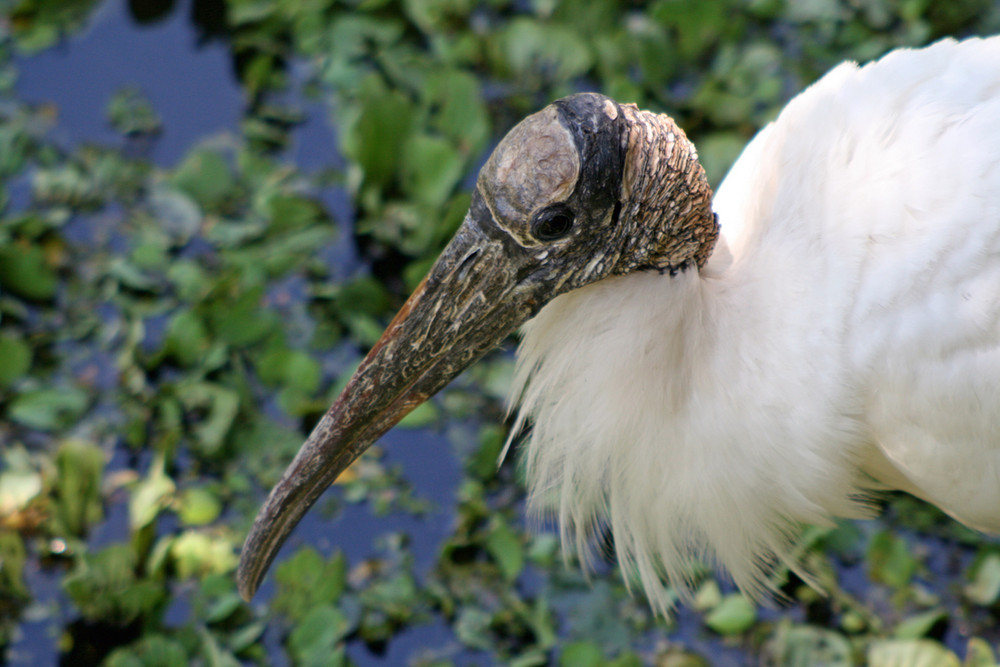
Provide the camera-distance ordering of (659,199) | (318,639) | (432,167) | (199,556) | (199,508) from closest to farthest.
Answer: (659,199) < (318,639) < (199,556) < (199,508) < (432,167)

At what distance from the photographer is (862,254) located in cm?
158

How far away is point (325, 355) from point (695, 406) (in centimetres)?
169

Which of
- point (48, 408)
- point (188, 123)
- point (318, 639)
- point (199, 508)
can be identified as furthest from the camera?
point (188, 123)

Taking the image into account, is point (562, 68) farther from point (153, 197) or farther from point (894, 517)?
point (894, 517)

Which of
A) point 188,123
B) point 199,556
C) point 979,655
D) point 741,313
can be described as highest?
point 188,123

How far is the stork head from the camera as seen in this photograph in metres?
1.53

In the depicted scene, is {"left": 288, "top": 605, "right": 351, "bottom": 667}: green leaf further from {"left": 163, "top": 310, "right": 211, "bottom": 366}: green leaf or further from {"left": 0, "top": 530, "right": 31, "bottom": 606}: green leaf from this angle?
{"left": 163, "top": 310, "right": 211, "bottom": 366}: green leaf

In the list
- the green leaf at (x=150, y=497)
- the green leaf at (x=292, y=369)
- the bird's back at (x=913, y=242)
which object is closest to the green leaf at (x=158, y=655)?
the green leaf at (x=150, y=497)

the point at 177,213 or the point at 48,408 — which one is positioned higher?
the point at 177,213

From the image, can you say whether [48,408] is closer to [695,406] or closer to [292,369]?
[292,369]

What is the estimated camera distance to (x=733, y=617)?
2.46 meters

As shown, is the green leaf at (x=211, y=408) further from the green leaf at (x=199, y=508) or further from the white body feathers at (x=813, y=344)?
the white body feathers at (x=813, y=344)

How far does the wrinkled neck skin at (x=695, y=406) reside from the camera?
5.40 ft

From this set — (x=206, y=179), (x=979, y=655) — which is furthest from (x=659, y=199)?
(x=206, y=179)
